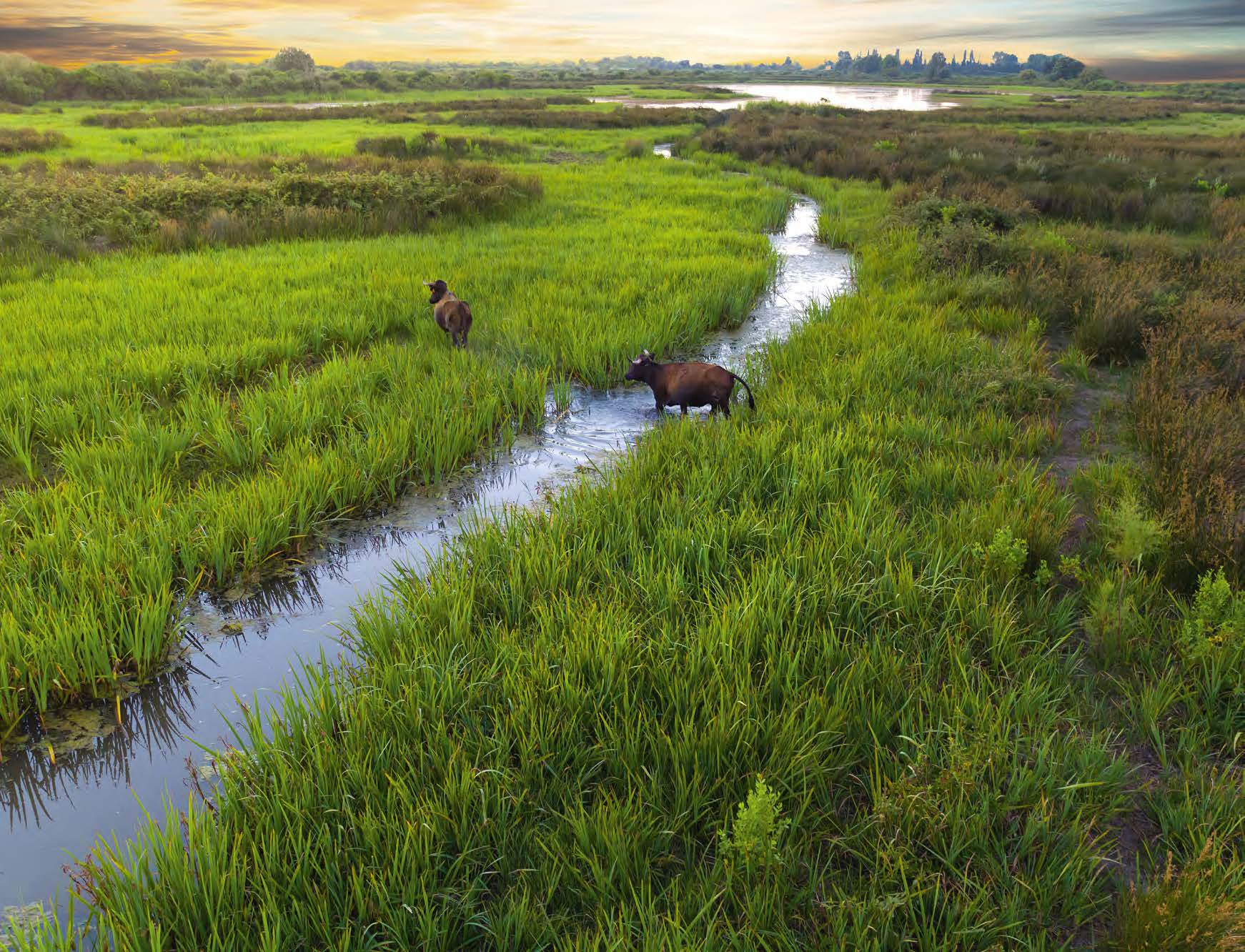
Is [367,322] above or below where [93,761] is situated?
above

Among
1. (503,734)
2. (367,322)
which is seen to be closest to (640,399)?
(367,322)

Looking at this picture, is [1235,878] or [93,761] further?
[93,761]

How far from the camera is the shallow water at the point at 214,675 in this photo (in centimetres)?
271

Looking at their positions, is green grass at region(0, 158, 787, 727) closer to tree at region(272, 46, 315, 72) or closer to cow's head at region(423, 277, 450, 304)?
cow's head at region(423, 277, 450, 304)

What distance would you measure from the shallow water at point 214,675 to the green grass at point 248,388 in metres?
0.19

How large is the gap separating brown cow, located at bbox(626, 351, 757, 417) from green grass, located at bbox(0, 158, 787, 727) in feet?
3.79

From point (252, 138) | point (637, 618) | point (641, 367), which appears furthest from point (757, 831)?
point (252, 138)

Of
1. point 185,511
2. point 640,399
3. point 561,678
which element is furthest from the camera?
point 640,399

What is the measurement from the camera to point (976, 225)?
1124 cm

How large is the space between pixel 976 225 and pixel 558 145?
20606mm

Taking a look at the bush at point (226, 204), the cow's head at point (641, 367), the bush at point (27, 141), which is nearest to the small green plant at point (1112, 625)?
the cow's head at point (641, 367)

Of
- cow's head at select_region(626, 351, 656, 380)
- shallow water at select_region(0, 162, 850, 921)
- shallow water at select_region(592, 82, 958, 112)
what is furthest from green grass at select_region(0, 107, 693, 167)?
shallow water at select_region(592, 82, 958, 112)

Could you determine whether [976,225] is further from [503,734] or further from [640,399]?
[503,734]

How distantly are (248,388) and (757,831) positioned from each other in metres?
5.92
